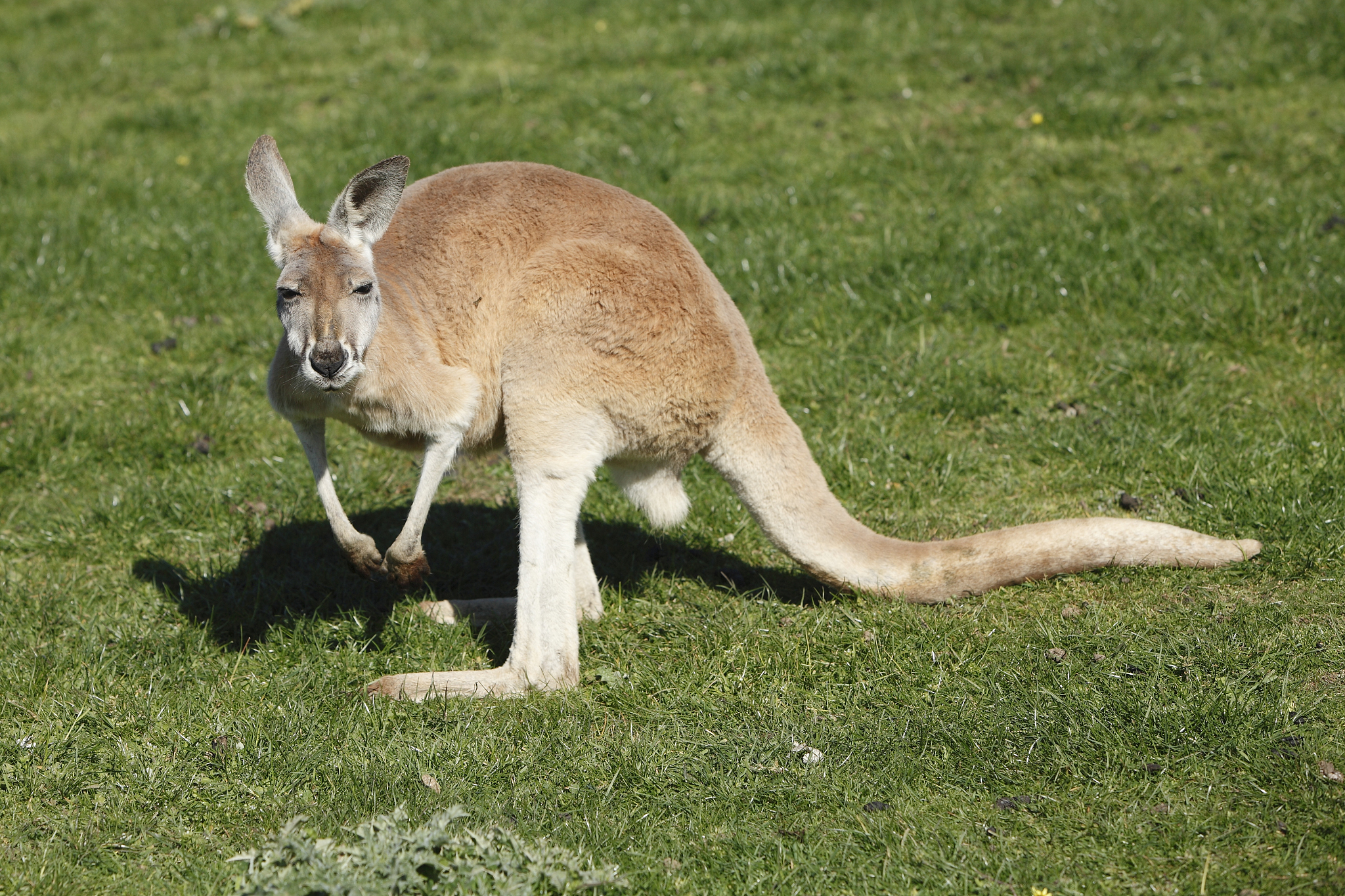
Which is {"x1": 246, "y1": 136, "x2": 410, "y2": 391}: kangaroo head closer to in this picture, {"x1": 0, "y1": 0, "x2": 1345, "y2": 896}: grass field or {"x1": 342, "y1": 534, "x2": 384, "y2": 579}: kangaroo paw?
{"x1": 342, "y1": 534, "x2": 384, "y2": 579}: kangaroo paw

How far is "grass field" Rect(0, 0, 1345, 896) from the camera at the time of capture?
125 inches

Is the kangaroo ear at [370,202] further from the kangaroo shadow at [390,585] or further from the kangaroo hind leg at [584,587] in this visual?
the kangaroo shadow at [390,585]

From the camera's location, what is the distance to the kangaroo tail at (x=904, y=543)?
3898 mm

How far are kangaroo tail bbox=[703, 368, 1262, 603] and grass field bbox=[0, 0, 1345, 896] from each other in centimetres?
13

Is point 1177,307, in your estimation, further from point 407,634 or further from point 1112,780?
point 407,634

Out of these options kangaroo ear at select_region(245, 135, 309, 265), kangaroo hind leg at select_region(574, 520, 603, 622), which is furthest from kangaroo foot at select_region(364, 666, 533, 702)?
kangaroo ear at select_region(245, 135, 309, 265)

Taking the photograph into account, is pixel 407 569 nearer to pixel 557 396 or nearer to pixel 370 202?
pixel 557 396

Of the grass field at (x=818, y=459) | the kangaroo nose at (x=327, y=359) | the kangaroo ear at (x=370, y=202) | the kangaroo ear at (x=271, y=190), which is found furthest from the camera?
the kangaroo ear at (x=271, y=190)

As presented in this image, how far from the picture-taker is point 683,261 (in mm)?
4004

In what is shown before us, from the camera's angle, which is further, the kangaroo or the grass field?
the kangaroo

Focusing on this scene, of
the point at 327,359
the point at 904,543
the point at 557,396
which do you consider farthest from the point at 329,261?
the point at 904,543

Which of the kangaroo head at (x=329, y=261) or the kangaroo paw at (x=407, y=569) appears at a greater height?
the kangaroo head at (x=329, y=261)

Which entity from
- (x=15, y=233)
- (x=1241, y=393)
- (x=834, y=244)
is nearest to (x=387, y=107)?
(x=15, y=233)

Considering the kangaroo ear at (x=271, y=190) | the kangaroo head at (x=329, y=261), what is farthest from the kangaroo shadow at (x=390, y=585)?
the kangaroo ear at (x=271, y=190)
